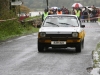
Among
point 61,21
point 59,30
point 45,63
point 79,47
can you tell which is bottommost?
point 79,47

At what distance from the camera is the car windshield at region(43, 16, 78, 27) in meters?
18.3

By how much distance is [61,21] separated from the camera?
1848 centimetres

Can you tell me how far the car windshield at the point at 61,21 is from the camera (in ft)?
60.0

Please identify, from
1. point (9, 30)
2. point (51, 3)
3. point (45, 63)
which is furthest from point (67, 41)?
point (51, 3)

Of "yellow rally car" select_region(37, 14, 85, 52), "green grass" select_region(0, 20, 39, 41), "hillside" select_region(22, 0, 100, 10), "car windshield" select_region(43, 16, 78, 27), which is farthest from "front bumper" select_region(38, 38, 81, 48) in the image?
"hillside" select_region(22, 0, 100, 10)

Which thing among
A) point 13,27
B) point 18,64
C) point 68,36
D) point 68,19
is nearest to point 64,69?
point 18,64

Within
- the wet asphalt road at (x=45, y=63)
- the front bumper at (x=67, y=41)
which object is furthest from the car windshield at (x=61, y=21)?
the wet asphalt road at (x=45, y=63)

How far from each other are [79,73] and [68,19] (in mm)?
7137

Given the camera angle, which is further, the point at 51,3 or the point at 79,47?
the point at 51,3

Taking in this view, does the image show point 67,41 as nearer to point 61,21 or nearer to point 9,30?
point 61,21

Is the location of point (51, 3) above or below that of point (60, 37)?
below

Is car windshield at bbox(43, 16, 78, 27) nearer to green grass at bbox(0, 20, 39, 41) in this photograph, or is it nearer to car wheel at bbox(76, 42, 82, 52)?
car wheel at bbox(76, 42, 82, 52)

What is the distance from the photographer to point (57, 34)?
1725 cm

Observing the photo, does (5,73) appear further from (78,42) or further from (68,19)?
(68,19)
